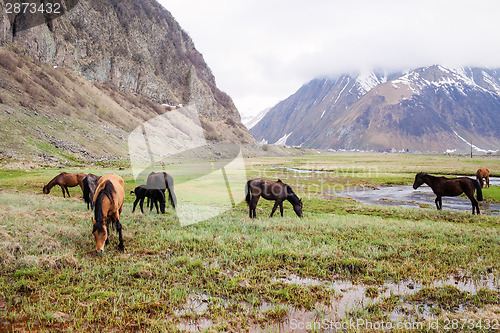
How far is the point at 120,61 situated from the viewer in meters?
125

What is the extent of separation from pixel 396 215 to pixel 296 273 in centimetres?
1466

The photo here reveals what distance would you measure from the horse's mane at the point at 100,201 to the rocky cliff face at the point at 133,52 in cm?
9899

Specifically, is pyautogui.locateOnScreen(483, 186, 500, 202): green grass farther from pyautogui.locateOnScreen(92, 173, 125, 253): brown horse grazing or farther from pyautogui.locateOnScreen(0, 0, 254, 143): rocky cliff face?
pyautogui.locateOnScreen(0, 0, 254, 143): rocky cliff face

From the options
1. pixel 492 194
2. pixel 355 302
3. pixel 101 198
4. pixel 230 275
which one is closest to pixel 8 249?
pixel 101 198

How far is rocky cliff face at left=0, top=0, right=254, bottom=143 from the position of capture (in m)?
96.5

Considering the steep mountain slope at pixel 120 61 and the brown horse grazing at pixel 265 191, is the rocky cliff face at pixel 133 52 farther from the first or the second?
the brown horse grazing at pixel 265 191

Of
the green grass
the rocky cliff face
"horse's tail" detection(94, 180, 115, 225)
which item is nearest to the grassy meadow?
"horse's tail" detection(94, 180, 115, 225)

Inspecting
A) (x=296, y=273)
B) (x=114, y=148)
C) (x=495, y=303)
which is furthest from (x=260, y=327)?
(x=114, y=148)

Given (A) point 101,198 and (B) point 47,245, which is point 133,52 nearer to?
(B) point 47,245

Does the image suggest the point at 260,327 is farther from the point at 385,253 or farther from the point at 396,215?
the point at 396,215

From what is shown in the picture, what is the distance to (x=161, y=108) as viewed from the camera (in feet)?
447

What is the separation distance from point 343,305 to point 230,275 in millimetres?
3035

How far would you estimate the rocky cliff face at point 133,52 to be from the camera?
96.5 m

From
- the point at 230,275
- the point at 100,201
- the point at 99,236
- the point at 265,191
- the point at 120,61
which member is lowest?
the point at 230,275
